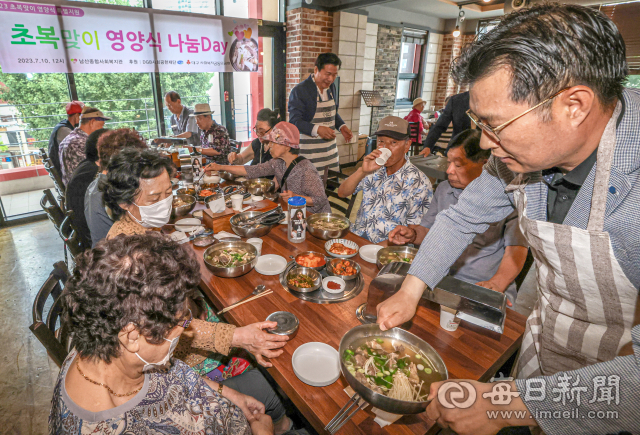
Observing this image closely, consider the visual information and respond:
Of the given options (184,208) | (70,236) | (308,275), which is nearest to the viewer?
(308,275)

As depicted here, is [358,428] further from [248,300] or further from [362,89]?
[362,89]

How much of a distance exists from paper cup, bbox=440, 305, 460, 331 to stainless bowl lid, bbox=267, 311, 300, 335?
689mm

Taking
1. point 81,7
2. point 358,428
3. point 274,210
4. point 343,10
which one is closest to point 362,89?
point 343,10

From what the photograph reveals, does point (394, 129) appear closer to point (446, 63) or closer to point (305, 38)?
point (305, 38)

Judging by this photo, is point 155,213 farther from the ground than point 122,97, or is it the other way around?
point 122,97

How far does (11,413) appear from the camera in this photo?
2.31 m

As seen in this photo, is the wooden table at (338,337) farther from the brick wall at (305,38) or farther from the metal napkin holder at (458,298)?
the brick wall at (305,38)

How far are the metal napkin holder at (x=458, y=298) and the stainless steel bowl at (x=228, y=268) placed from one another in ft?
2.46

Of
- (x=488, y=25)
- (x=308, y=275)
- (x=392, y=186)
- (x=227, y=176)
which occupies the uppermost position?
(x=488, y=25)

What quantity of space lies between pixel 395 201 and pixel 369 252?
70 cm

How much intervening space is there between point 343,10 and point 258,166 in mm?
4390

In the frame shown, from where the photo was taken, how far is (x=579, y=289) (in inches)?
43.6

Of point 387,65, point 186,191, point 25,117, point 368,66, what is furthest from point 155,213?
point 387,65

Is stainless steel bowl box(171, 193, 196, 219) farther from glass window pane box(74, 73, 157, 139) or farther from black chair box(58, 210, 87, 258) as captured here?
glass window pane box(74, 73, 157, 139)
